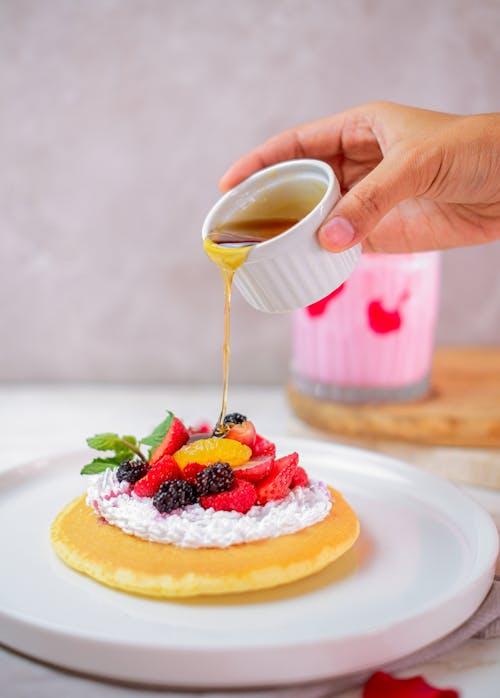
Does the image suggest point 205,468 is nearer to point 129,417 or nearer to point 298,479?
point 298,479

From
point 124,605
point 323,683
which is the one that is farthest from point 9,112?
point 323,683

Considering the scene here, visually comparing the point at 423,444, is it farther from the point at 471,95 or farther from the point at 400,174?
the point at 471,95

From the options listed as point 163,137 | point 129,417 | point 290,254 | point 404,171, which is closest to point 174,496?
point 290,254

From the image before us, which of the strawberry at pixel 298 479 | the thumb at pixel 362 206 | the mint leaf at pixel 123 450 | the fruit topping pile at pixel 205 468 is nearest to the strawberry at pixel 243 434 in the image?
the fruit topping pile at pixel 205 468

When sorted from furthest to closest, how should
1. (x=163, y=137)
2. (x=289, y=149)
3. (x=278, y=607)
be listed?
(x=163, y=137)
(x=289, y=149)
(x=278, y=607)

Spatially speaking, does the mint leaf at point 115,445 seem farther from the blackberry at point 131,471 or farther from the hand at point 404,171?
the hand at point 404,171

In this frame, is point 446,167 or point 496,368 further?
point 496,368
